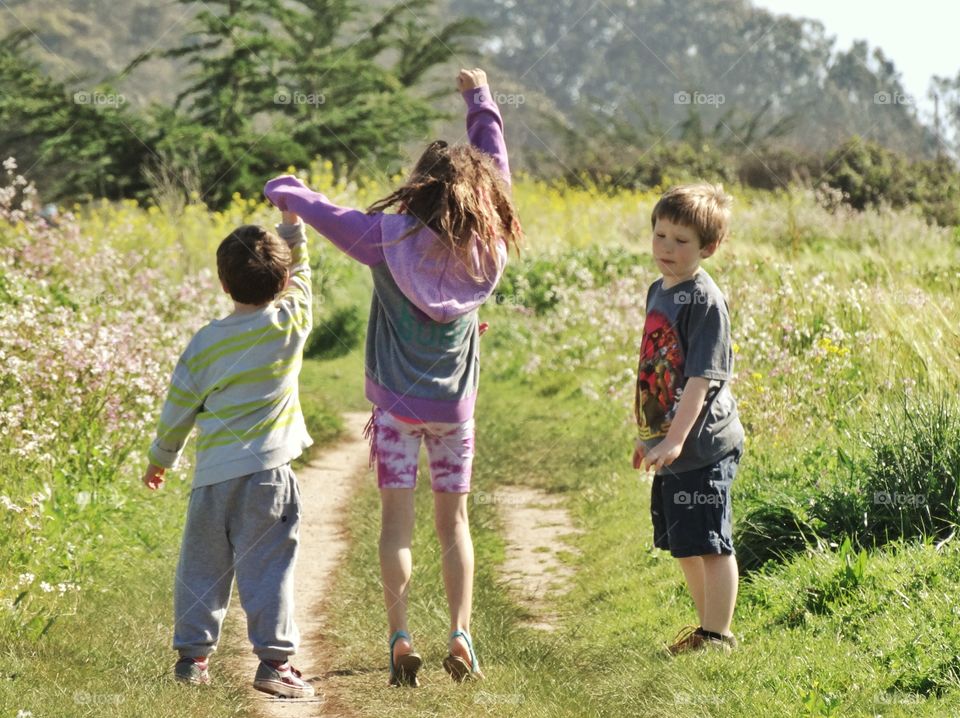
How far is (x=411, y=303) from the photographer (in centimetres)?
430

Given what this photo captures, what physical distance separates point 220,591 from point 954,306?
512cm

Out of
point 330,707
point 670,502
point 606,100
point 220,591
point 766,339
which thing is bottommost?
point 330,707

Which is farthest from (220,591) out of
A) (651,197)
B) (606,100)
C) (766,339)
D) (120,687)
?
(606,100)

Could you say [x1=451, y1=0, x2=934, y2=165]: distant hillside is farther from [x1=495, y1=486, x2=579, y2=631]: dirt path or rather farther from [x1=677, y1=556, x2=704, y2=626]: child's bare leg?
[x1=677, y1=556, x2=704, y2=626]: child's bare leg

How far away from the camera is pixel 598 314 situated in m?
11.6

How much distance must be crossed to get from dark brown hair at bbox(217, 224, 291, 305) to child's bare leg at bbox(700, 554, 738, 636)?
197 centimetres

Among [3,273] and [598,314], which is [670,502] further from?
[598,314]

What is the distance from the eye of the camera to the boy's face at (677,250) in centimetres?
450
